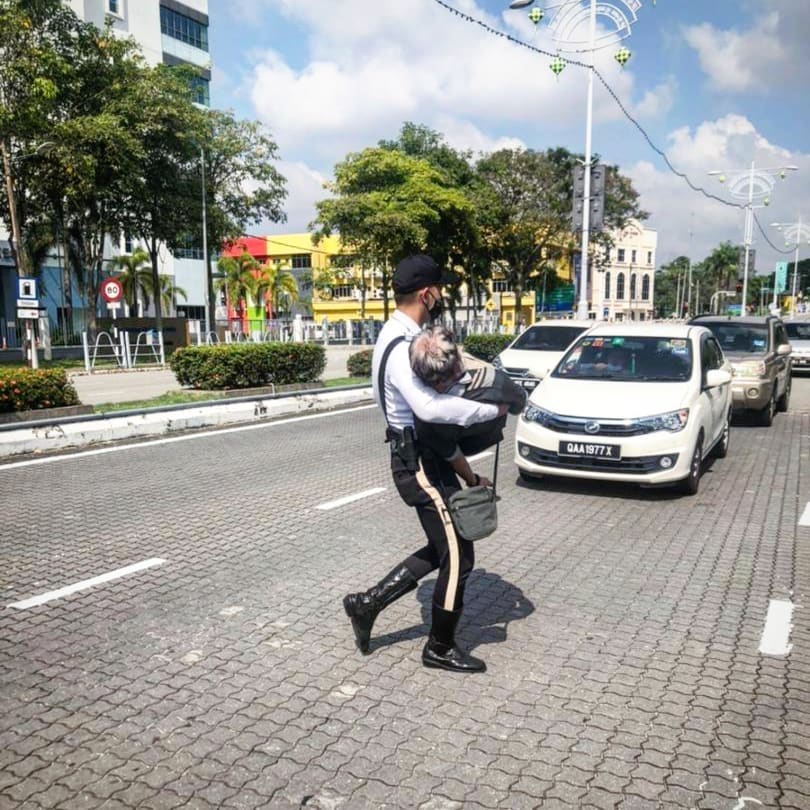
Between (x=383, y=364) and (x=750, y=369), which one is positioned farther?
(x=750, y=369)

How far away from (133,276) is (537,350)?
34161mm

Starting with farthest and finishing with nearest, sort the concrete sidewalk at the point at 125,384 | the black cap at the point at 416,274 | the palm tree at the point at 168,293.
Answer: the palm tree at the point at 168,293
the concrete sidewalk at the point at 125,384
the black cap at the point at 416,274

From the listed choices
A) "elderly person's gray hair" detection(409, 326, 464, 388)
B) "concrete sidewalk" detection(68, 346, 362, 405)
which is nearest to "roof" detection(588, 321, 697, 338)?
"elderly person's gray hair" detection(409, 326, 464, 388)

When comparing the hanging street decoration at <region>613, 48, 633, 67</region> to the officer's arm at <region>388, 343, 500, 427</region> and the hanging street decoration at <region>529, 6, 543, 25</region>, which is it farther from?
the officer's arm at <region>388, 343, 500, 427</region>

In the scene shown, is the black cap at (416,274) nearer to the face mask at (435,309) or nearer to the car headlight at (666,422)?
the face mask at (435,309)

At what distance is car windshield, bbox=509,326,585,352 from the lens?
14.4m

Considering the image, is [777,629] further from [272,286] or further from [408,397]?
[272,286]

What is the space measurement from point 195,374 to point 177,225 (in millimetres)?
17905

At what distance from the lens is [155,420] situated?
1054 cm

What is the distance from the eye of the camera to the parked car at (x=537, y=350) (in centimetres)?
1339

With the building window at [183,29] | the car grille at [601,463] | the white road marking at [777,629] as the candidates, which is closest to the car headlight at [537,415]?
the car grille at [601,463]

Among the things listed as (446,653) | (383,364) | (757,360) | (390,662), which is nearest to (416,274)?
(383,364)

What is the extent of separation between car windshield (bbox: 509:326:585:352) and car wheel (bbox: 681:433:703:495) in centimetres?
734

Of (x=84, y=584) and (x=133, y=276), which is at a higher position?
(x=133, y=276)
